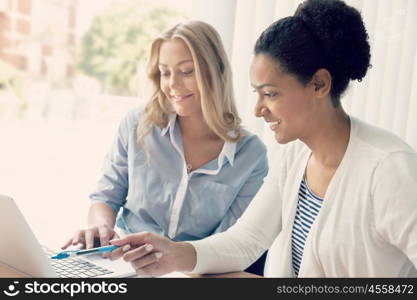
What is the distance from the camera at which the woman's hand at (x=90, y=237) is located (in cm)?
142

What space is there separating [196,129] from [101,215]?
44cm

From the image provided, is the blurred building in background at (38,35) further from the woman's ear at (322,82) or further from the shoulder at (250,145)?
the woman's ear at (322,82)

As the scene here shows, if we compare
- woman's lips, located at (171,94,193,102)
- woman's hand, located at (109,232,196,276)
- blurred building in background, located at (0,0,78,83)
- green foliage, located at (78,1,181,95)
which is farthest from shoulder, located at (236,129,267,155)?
green foliage, located at (78,1,181,95)

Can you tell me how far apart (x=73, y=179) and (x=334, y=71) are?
4428mm

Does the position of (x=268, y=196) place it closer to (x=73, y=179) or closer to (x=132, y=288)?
(x=132, y=288)

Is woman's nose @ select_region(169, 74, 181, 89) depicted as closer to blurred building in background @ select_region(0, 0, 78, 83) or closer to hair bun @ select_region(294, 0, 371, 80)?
hair bun @ select_region(294, 0, 371, 80)

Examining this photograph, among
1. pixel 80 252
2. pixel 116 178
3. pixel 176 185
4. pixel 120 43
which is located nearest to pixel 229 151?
pixel 176 185

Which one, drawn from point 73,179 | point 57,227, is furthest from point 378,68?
point 73,179

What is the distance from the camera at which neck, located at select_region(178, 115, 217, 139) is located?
1.99 metres

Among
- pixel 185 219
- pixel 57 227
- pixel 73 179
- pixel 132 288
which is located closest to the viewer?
pixel 132 288

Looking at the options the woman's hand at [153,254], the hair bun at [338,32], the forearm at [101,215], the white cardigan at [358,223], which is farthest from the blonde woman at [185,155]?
the hair bun at [338,32]

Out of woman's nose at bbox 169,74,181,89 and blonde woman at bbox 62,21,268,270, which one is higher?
woman's nose at bbox 169,74,181,89

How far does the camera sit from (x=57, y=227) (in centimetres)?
444

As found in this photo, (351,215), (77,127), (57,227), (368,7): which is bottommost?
(57,227)
